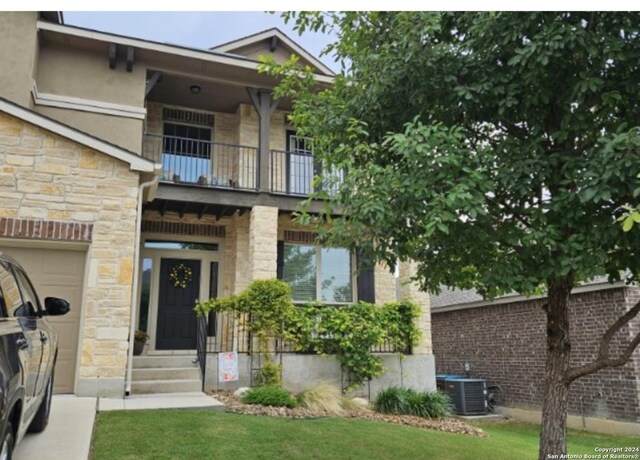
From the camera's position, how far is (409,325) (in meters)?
11.1

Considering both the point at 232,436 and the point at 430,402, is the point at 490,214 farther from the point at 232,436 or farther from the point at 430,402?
the point at 430,402

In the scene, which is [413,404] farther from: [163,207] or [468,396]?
[163,207]

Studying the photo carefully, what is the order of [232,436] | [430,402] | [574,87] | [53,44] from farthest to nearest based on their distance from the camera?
[53,44] → [430,402] → [232,436] → [574,87]

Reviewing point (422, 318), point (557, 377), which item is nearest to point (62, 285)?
point (557, 377)

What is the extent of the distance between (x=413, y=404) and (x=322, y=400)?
1.86 meters

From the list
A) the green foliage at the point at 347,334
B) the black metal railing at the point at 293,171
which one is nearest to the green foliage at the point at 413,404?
the green foliage at the point at 347,334

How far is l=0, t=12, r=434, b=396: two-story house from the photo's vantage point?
7.69m

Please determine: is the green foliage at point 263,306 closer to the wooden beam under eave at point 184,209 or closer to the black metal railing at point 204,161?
the wooden beam under eave at point 184,209

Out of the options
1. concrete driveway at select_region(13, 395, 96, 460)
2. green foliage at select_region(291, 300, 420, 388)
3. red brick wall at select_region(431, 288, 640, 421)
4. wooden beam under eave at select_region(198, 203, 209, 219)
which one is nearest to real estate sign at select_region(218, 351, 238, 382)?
green foliage at select_region(291, 300, 420, 388)

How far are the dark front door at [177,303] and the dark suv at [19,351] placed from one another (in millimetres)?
6885

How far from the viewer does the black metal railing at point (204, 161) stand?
12.0 m

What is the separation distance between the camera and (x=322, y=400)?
8625mm

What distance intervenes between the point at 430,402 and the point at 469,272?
4945 millimetres

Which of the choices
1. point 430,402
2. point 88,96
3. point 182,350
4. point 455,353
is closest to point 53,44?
point 88,96
